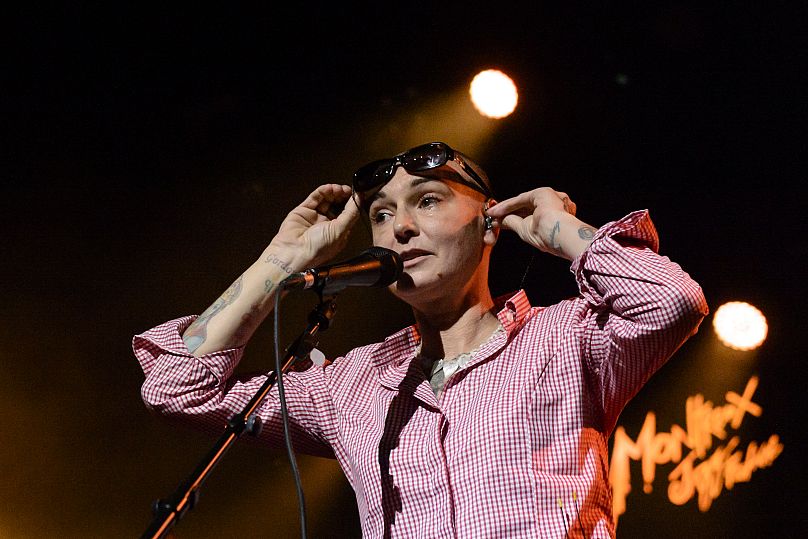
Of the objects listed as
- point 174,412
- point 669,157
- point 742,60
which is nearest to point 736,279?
point 669,157

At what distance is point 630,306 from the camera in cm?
173

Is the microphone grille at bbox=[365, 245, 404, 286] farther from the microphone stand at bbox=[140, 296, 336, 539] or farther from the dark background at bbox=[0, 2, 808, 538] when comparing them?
the dark background at bbox=[0, 2, 808, 538]

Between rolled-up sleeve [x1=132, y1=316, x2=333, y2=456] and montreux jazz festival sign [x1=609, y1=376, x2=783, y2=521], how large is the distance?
181cm

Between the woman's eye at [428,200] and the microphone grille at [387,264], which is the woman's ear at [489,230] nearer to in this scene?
the woman's eye at [428,200]

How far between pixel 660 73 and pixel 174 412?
8.46 feet

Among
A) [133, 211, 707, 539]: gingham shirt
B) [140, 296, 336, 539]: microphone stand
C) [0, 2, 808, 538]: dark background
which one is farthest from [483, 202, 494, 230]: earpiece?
[0, 2, 808, 538]: dark background

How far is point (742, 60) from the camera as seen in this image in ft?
11.0

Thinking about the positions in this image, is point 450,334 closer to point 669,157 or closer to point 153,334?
point 153,334

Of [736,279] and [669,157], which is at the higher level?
[669,157]

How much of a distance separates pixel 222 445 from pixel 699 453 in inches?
110

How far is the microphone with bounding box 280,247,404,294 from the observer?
160 cm

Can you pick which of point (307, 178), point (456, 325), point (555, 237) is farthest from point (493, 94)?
point (555, 237)

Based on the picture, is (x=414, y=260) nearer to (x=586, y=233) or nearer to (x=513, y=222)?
(x=513, y=222)

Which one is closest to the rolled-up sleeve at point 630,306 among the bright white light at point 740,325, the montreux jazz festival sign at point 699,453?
the montreux jazz festival sign at point 699,453
